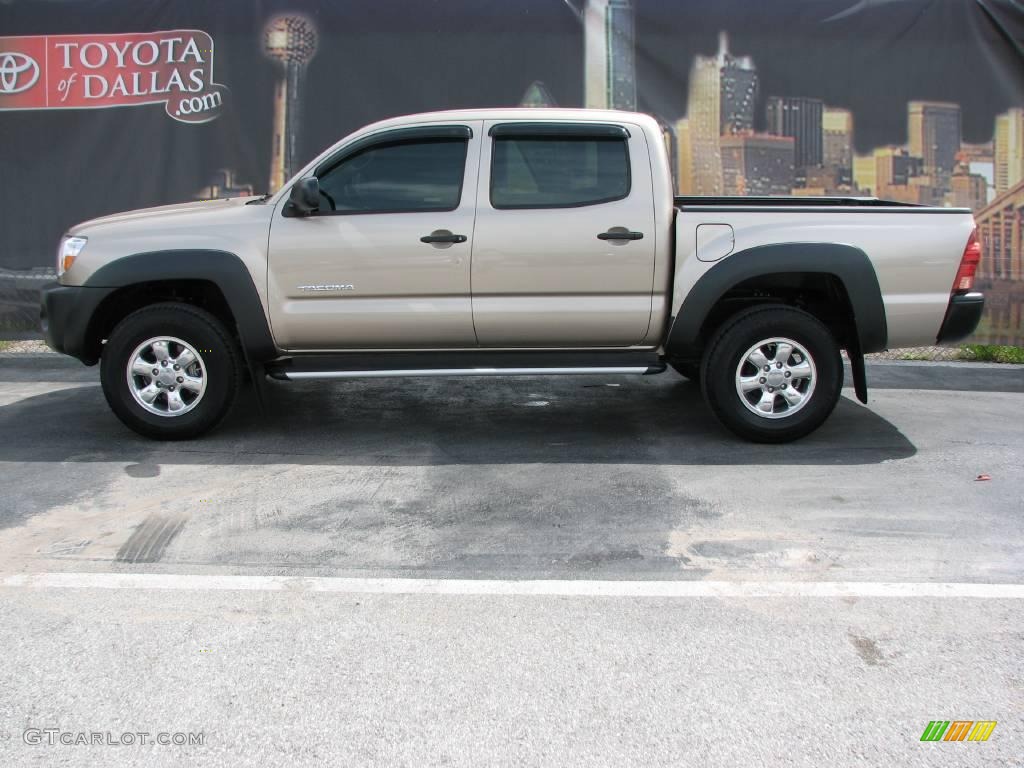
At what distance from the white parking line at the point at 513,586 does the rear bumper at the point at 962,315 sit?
2257 mm

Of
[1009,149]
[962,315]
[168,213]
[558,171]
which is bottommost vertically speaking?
[962,315]

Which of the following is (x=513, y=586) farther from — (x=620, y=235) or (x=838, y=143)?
(x=838, y=143)

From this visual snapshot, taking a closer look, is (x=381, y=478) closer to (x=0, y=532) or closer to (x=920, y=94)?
(x=0, y=532)

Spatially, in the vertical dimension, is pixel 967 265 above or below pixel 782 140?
below

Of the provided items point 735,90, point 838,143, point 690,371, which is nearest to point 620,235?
point 690,371

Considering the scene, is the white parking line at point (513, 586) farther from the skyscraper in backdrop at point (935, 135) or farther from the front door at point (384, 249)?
the skyscraper in backdrop at point (935, 135)

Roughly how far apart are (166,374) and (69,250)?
985 millimetres

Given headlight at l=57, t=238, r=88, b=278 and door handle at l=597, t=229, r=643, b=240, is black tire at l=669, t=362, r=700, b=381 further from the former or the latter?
headlight at l=57, t=238, r=88, b=278

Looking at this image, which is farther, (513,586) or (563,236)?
(563,236)

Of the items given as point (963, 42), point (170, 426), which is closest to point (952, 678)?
point (170, 426)

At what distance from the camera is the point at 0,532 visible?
462cm

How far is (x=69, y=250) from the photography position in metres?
6.07

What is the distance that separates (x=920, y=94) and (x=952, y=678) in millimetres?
7294
